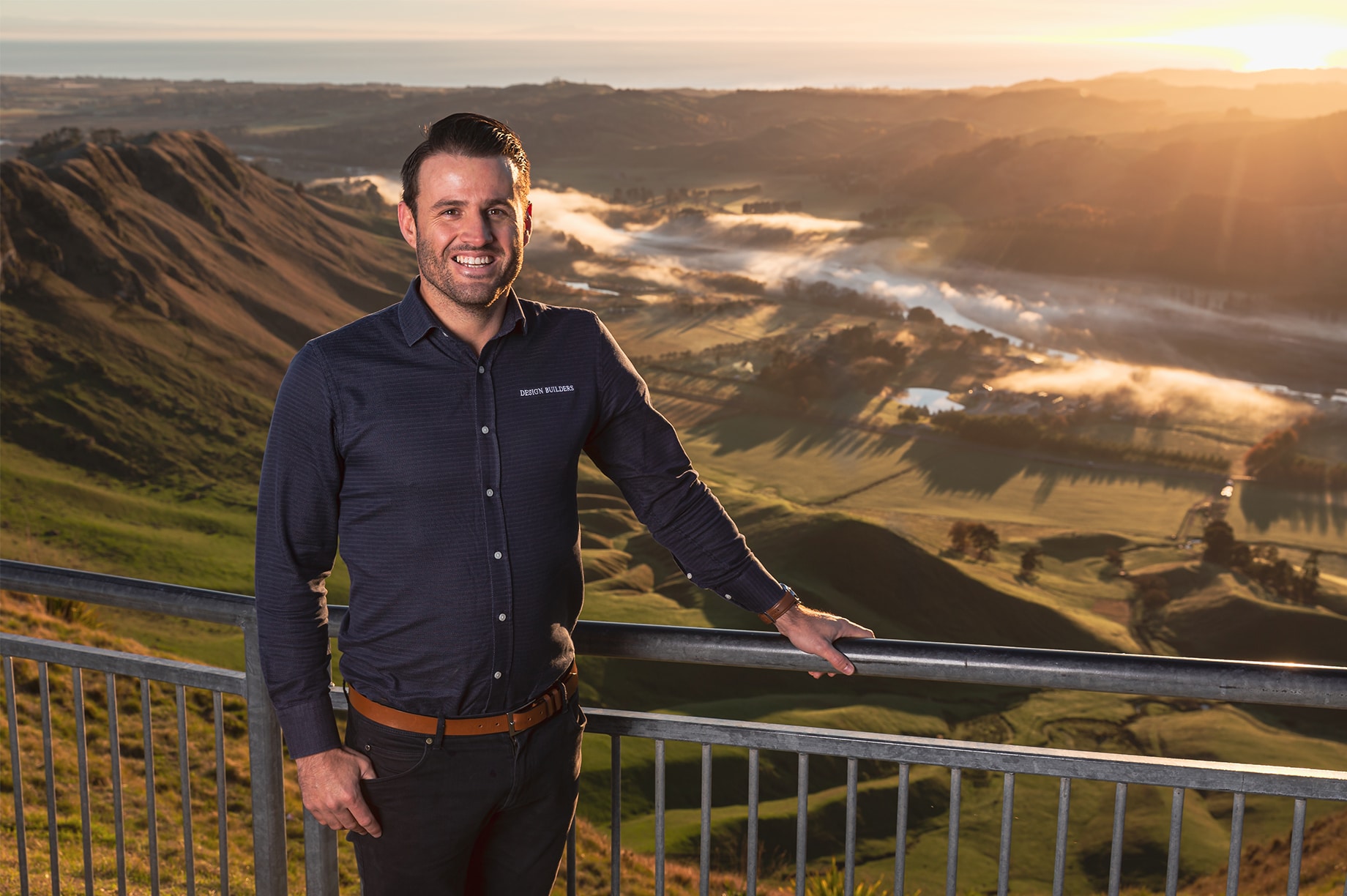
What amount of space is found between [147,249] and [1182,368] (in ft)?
277

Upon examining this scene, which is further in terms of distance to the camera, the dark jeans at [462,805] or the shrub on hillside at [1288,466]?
the shrub on hillside at [1288,466]

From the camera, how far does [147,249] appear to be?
56.5 metres

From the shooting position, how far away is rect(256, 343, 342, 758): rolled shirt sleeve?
1.99 meters

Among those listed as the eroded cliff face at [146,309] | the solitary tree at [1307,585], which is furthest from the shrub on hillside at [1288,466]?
the eroded cliff face at [146,309]

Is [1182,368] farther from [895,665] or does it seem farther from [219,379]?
[895,665]

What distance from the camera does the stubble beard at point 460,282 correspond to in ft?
6.73

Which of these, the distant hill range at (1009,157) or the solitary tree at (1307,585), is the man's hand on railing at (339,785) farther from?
the distant hill range at (1009,157)

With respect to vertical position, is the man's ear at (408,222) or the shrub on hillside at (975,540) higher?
the man's ear at (408,222)

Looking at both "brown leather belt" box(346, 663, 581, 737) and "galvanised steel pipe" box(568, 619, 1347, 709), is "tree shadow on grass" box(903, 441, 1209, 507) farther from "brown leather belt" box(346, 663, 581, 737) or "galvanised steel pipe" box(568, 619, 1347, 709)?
"brown leather belt" box(346, 663, 581, 737)

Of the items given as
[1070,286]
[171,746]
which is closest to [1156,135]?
[1070,286]

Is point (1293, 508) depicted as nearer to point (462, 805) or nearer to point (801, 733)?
point (801, 733)

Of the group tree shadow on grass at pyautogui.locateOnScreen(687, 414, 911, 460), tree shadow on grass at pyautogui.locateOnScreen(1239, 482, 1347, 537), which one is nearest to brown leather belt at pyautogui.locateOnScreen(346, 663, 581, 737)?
tree shadow on grass at pyautogui.locateOnScreen(687, 414, 911, 460)

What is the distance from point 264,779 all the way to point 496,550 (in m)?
0.83

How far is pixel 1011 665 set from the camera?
1.96 metres
